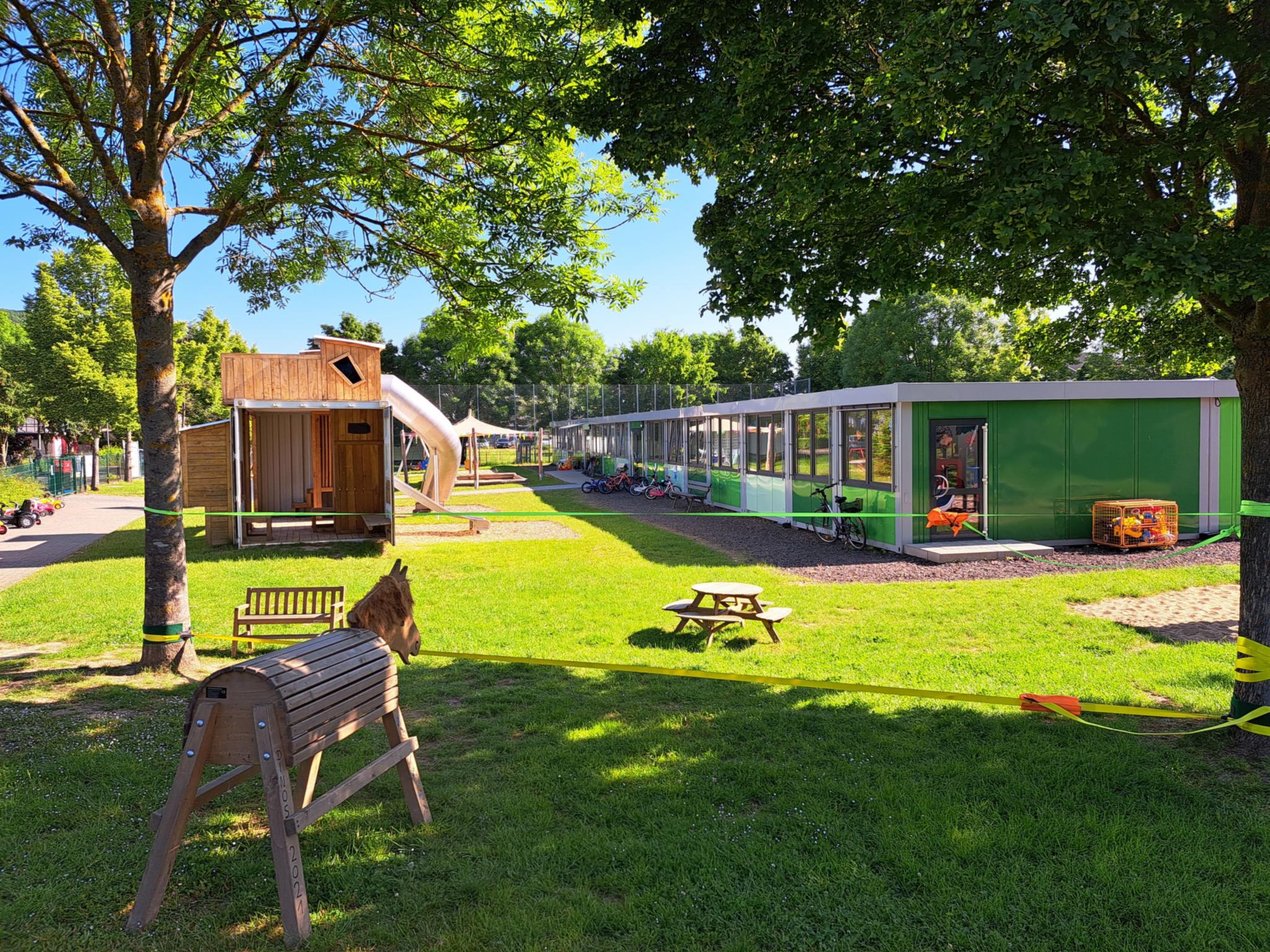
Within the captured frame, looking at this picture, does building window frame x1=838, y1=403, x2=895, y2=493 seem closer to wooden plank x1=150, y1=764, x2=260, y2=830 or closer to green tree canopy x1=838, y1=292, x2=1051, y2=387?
wooden plank x1=150, y1=764, x2=260, y2=830

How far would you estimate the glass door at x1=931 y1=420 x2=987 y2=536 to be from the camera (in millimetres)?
14438

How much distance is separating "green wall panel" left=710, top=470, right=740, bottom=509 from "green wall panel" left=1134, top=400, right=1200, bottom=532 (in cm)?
920

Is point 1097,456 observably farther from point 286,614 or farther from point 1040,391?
point 286,614

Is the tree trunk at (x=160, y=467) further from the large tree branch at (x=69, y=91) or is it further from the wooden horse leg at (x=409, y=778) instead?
the wooden horse leg at (x=409, y=778)

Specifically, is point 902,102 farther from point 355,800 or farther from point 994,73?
point 355,800

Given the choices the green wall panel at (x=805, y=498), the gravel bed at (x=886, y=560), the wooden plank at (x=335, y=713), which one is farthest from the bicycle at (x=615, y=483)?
the wooden plank at (x=335, y=713)

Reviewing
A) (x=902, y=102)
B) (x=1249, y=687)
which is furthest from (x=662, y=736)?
(x=902, y=102)

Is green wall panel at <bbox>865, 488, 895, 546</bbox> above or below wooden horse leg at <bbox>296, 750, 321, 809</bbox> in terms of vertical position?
above

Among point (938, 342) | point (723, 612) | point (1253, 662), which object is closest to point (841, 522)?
point (723, 612)

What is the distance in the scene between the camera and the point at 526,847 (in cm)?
396

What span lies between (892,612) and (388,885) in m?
6.99

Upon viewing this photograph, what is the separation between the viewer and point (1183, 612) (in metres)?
9.23

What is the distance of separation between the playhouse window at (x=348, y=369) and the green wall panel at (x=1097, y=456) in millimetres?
13029

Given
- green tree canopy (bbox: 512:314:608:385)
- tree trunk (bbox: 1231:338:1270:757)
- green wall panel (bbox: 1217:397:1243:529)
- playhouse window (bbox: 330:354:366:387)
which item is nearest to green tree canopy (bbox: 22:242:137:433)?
playhouse window (bbox: 330:354:366:387)
